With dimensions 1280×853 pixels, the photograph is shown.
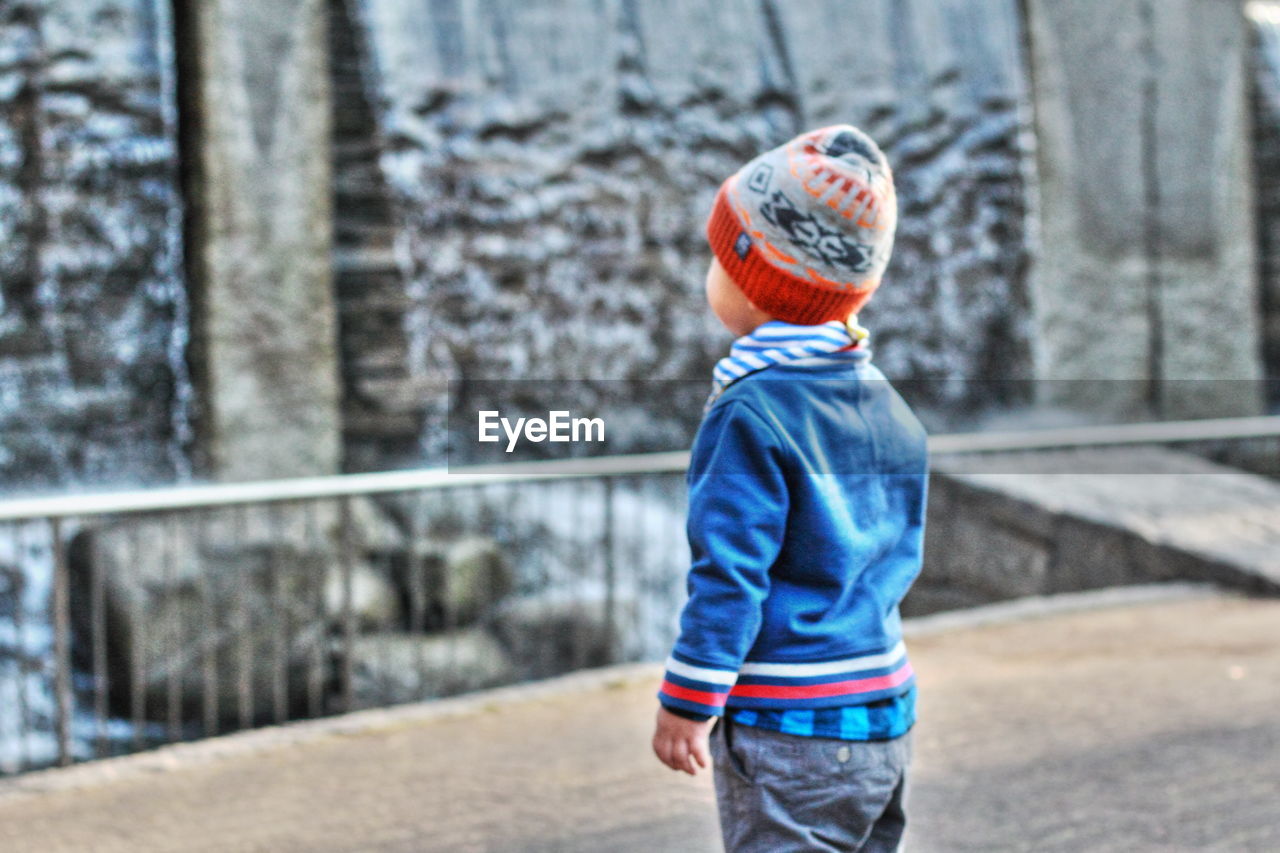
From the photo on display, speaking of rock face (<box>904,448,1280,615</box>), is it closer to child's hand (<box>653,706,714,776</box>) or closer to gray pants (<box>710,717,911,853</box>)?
gray pants (<box>710,717,911,853</box>)

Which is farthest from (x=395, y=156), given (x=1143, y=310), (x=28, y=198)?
(x=1143, y=310)

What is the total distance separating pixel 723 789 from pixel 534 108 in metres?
7.22

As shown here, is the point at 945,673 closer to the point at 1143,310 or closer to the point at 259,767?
the point at 259,767

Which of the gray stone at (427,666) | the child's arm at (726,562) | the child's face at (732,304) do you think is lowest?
the gray stone at (427,666)

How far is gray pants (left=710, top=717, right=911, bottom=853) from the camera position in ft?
6.79

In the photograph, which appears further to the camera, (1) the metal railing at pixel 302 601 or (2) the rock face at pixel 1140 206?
(2) the rock face at pixel 1140 206

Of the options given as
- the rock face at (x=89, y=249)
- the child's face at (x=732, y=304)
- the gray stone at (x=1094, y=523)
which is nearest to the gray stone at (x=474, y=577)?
the rock face at (x=89, y=249)

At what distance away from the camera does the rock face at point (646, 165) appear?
27.9 feet

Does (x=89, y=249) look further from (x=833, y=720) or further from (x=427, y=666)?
(x=833, y=720)

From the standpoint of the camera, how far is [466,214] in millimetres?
8641

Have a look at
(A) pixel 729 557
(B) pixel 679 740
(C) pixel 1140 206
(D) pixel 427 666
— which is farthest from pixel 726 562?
(C) pixel 1140 206

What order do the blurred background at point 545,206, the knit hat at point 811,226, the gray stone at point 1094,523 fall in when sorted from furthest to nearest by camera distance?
the blurred background at point 545,206 → the gray stone at point 1094,523 → the knit hat at point 811,226

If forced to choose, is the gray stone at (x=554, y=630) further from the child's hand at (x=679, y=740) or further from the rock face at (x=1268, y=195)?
the rock face at (x=1268, y=195)

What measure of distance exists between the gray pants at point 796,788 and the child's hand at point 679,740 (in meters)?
0.08
